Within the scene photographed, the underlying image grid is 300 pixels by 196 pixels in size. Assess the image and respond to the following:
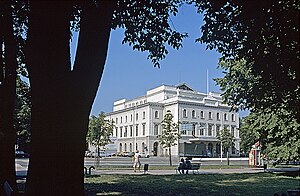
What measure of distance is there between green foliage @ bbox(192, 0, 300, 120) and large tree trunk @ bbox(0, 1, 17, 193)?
5.14 metres

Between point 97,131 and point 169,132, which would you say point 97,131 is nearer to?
point 97,131

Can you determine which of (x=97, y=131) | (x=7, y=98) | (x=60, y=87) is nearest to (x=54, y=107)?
(x=60, y=87)

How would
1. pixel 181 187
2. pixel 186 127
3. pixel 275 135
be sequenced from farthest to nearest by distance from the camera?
pixel 186 127 < pixel 275 135 < pixel 181 187

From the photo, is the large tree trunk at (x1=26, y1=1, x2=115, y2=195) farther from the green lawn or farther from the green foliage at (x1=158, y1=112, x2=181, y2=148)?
the green foliage at (x1=158, y1=112, x2=181, y2=148)

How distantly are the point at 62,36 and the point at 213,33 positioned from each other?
16.0 feet

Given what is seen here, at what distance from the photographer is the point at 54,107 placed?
5277 millimetres

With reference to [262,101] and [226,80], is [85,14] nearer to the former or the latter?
[262,101]

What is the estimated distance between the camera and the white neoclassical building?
Answer: 8931cm

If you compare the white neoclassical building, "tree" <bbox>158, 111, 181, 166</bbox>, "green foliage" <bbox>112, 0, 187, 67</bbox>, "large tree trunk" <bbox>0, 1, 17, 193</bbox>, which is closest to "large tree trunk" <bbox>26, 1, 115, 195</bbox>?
"green foliage" <bbox>112, 0, 187, 67</bbox>

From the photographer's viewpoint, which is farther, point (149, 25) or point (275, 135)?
point (275, 135)

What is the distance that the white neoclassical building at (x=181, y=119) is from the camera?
293 ft

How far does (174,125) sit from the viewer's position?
47.5 m

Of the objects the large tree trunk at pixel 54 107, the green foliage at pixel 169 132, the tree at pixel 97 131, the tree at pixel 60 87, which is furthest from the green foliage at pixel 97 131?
the large tree trunk at pixel 54 107

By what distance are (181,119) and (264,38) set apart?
8090 centimetres
